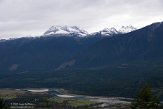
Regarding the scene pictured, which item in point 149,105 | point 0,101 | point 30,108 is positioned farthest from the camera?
point 30,108

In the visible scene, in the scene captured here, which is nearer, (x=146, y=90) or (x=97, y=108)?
(x=146, y=90)

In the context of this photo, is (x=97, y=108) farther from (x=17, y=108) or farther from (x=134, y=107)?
(x=134, y=107)

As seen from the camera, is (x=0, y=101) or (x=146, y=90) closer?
(x=146, y=90)

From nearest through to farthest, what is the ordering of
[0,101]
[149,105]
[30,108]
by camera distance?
[149,105], [0,101], [30,108]

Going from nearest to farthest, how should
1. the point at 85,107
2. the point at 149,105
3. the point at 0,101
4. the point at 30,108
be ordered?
the point at 149,105 < the point at 0,101 < the point at 30,108 < the point at 85,107

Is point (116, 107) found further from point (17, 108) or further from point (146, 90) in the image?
point (146, 90)

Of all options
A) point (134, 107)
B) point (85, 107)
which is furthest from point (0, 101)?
point (85, 107)

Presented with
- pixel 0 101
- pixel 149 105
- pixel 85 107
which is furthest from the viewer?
pixel 85 107

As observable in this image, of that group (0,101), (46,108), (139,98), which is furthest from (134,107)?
(46,108)

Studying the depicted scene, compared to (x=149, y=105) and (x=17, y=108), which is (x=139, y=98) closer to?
(x=149, y=105)
